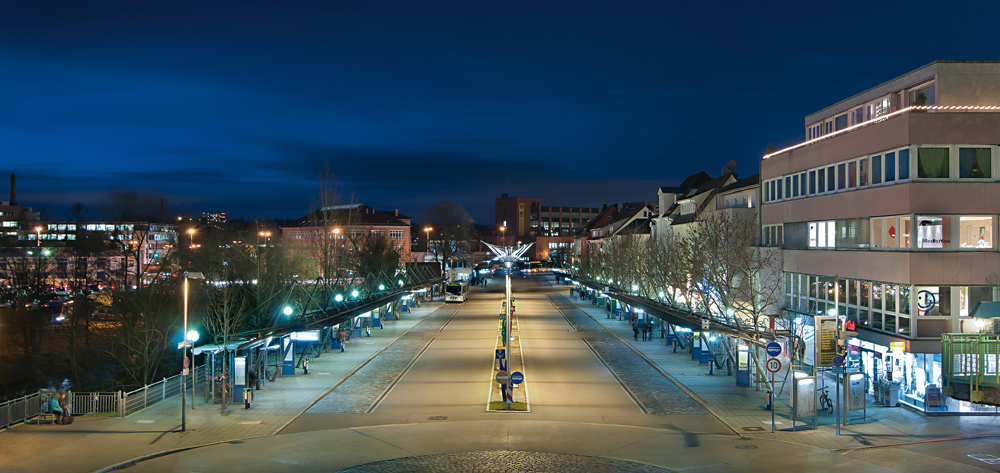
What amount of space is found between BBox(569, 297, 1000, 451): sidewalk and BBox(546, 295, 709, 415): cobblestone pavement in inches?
21.7

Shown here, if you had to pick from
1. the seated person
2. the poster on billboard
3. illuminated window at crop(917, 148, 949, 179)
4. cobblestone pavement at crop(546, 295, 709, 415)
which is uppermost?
illuminated window at crop(917, 148, 949, 179)

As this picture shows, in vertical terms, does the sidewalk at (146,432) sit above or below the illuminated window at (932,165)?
below

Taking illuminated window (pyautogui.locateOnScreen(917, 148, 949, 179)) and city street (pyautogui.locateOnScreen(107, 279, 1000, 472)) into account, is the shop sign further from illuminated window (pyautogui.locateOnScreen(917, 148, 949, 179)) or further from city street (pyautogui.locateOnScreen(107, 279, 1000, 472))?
illuminated window (pyautogui.locateOnScreen(917, 148, 949, 179))

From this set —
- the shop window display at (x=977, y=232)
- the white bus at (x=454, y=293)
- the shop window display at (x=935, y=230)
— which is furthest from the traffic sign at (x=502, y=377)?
the white bus at (x=454, y=293)

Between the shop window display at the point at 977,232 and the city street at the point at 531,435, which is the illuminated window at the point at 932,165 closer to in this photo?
the shop window display at the point at 977,232

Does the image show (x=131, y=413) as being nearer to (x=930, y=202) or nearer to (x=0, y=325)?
(x=930, y=202)

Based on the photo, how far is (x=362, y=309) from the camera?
3712cm

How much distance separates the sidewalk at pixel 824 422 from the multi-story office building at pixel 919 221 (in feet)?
3.67

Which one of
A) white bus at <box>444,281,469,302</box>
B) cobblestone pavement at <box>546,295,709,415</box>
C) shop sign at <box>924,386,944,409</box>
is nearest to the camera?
shop sign at <box>924,386,944,409</box>

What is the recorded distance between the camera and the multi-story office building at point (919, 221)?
75.2 ft

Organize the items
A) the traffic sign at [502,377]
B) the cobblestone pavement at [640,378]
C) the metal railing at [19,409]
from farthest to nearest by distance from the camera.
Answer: the cobblestone pavement at [640,378], the traffic sign at [502,377], the metal railing at [19,409]

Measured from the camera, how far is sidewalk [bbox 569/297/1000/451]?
63.4 feet

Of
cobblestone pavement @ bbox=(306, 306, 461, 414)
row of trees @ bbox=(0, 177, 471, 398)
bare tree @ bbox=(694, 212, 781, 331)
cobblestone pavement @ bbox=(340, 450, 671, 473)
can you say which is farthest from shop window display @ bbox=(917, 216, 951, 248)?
row of trees @ bbox=(0, 177, 471, 398)

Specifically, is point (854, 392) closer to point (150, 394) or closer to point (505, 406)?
point (505, 406)
